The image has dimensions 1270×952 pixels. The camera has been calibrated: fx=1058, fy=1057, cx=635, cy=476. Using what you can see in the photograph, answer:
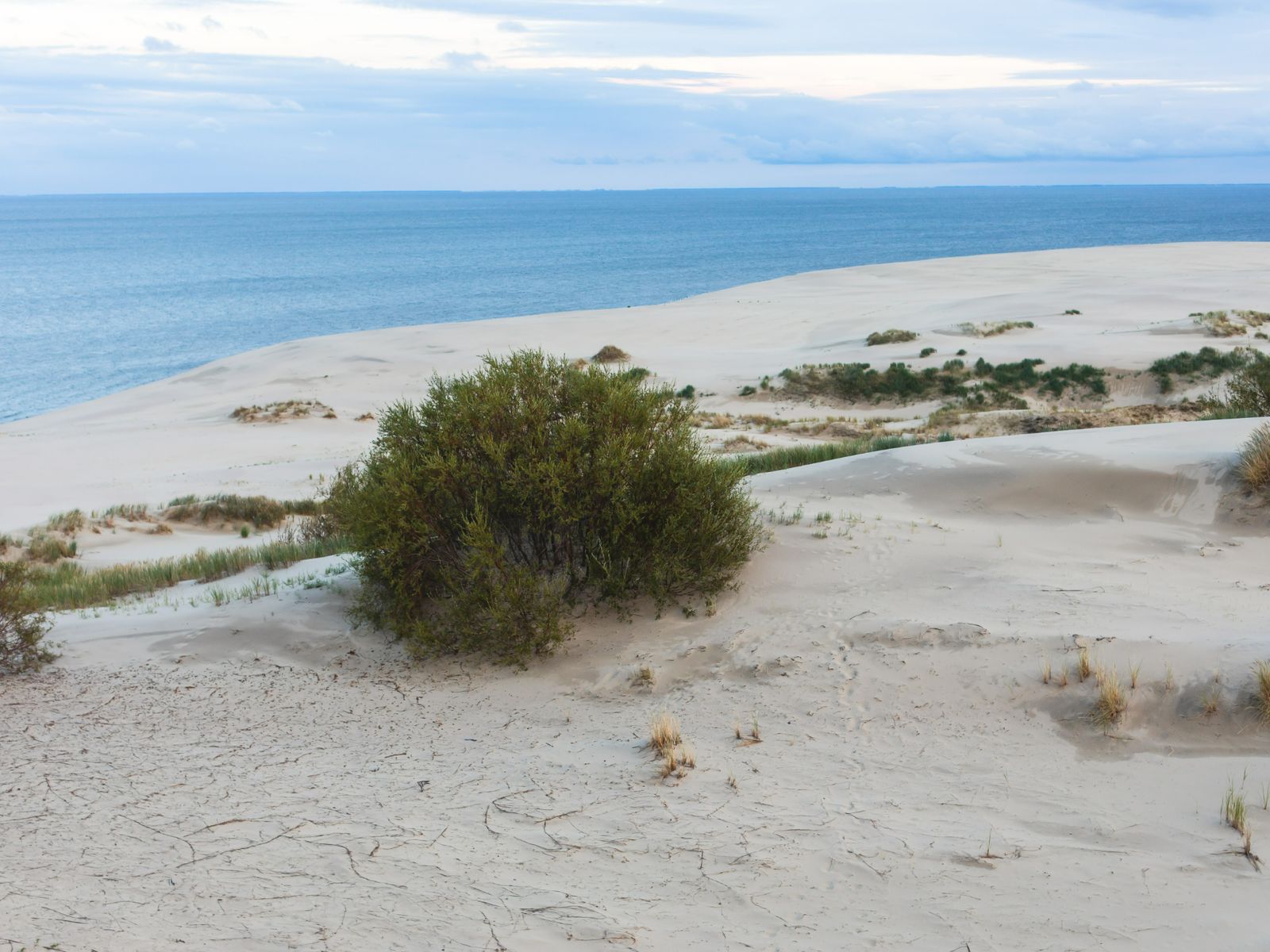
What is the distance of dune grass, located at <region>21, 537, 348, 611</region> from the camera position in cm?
979

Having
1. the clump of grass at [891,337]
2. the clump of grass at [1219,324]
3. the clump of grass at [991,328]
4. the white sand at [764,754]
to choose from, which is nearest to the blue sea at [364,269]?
the clump of grass at [891,337]

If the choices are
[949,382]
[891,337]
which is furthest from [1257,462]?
[891,337]

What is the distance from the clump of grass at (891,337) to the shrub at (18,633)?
85.5ft

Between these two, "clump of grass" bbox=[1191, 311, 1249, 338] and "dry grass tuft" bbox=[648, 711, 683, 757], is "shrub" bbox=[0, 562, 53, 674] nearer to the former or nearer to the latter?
"dry grass tuft" bbox=[648, 711, 683, 757]

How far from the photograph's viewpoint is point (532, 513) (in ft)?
26.8

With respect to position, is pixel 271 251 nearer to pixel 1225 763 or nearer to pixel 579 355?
pixel 579 355

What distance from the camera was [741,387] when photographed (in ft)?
87.7

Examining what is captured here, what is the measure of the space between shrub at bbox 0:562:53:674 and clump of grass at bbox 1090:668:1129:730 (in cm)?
704

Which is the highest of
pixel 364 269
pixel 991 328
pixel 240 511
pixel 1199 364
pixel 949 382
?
pixel 364 269

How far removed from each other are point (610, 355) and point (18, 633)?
25205 millimetres

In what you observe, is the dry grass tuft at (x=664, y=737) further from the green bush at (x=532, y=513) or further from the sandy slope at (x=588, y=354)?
the sandy slope at (x=588, y=354)

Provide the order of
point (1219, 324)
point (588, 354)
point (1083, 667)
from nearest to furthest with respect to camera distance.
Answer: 1. point (1083, 667)
2. point (1219, 324)
3. point (588, 354)

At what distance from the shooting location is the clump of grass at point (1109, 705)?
5.91 metres

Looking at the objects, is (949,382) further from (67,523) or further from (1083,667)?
(1083,667)
